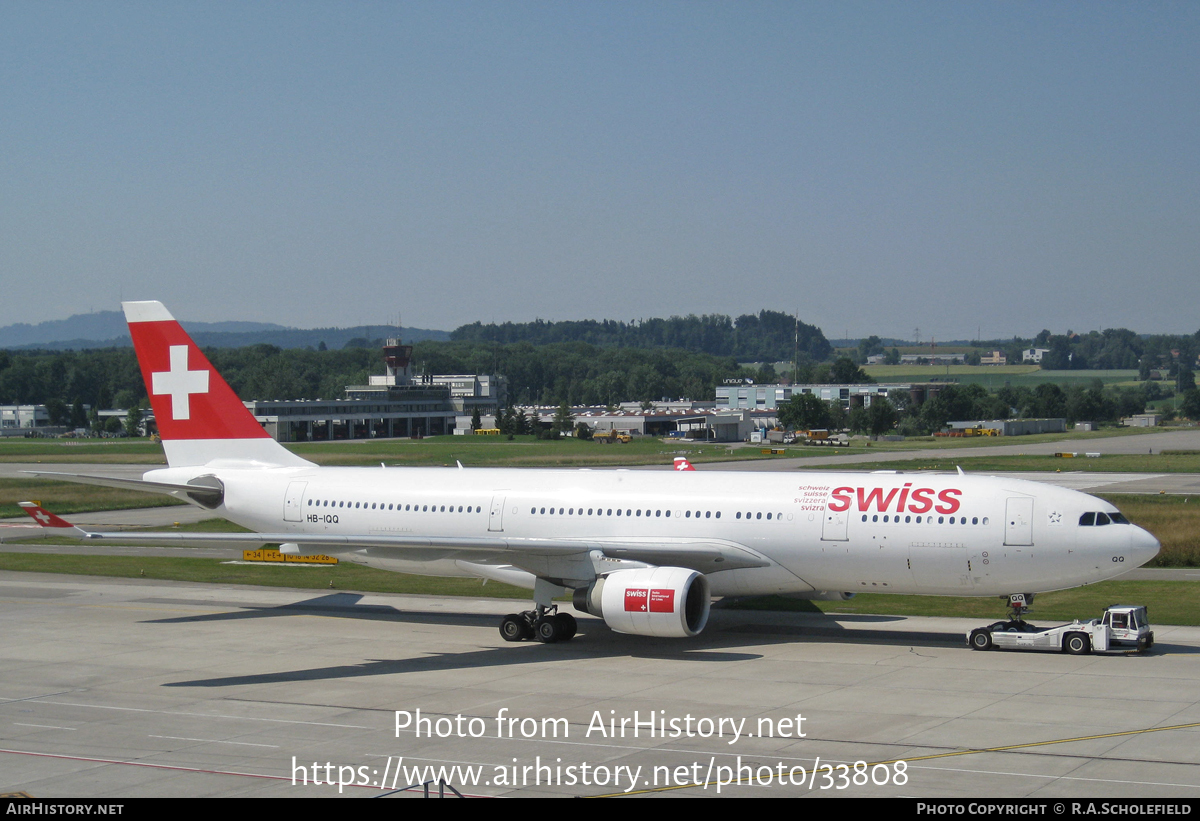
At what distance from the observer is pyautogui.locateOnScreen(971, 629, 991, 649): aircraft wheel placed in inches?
1058

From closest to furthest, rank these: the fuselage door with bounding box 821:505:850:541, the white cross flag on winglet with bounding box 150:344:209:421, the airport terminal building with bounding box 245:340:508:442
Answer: the fuselage door with bounding box 821:505:850:541 < the white cross flag on winglet with bounding box 150:344:209:421 < the airport terminal building with bounding box 245:340:508:442

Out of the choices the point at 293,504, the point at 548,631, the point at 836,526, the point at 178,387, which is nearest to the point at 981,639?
the point at 836,526

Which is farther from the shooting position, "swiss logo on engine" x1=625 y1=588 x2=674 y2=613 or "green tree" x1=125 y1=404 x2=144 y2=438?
"green tree" x1=125 y1=404 x2=144 y2=438

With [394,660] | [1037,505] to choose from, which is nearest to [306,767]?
[394,660]

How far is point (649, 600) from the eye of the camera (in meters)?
26.5

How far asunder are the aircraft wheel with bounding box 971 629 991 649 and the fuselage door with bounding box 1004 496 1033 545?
2417mm

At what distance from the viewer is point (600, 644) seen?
28781 millimetres

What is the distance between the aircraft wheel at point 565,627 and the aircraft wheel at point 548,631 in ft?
0.10

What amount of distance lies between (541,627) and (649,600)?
3.85m

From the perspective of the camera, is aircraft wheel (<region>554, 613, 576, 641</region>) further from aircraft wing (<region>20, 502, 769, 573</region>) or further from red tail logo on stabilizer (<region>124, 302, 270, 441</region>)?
red tail logo on stabilizer (<region>124, 302, 270, 441</region>)

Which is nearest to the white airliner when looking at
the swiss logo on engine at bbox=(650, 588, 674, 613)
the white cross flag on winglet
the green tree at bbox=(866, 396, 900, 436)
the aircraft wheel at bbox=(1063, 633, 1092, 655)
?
the swiss logo on engine at bbox=(650, 588, 674, 613)

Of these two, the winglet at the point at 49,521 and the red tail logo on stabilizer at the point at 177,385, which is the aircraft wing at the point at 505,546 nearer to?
the winglet at the point at 49,521

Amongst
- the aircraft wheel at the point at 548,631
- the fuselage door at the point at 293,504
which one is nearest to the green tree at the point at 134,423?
the fuselage door at the point at 293,504

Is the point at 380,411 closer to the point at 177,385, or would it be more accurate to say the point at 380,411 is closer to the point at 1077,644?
the point at 177,385
